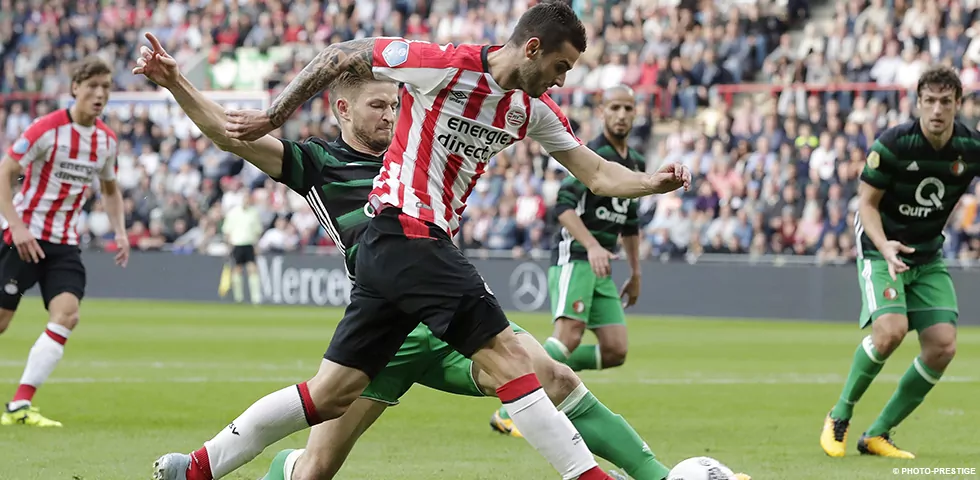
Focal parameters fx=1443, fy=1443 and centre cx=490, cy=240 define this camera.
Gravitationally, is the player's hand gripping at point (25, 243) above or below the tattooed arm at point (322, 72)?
below

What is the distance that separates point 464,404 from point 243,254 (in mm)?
17994

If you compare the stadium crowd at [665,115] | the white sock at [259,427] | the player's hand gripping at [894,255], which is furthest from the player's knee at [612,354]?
the stadium crowd at [665,115]

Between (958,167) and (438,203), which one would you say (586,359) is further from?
(438,203)

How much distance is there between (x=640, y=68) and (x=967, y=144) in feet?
66.9

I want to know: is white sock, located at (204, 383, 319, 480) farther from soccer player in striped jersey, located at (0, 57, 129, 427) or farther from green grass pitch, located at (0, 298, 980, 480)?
soccer player in striped jersey, located at (0, 57, 129, 427)

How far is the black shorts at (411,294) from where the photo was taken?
5.65 meters

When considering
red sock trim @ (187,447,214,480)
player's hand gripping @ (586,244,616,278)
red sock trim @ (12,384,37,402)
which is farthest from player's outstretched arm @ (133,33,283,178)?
red sock trim @ (12,384,37,402)

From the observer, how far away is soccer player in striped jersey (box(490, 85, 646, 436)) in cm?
1069

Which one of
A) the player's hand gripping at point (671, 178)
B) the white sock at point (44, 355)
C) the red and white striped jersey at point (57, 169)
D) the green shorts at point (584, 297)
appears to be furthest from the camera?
the green shorts at point (584, 297)

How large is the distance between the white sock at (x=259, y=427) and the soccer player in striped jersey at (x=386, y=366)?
2 centimetres

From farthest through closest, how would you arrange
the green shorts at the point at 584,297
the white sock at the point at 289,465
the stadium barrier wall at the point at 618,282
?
the stadium barrier wall at the point at 618,282
the green shorts at the point at 584,297
the white sock at the point at 289,465

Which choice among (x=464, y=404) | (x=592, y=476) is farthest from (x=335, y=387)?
(x=464, y=404)

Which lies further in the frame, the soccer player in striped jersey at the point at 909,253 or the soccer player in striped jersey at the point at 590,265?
the soccer player in striped jersey at the point at 590,265

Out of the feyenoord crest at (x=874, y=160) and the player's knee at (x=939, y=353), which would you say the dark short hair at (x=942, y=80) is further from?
the player's knee at (x=939, y=353)
